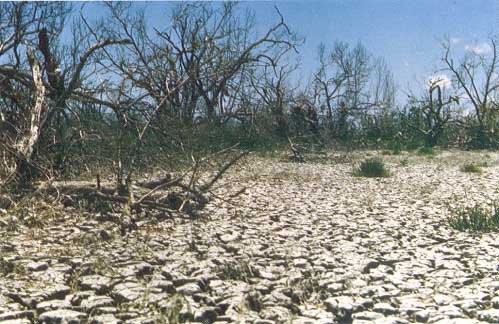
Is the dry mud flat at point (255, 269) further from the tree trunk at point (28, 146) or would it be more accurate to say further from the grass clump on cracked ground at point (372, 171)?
the grass clump on cracked ground at point (372, 171)

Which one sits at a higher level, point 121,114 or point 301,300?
point 121,114

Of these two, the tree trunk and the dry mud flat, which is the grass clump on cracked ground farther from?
the tree trunk

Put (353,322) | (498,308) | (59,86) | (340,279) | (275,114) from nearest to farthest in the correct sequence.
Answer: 1. (353,322)
2. (498,308)
3. (340,279)
4. (59,86)
5. (275,114)

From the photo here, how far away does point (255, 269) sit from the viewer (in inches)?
135

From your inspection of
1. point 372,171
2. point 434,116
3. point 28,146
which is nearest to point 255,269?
point 28,146

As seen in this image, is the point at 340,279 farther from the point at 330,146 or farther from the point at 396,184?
the point at 330,146

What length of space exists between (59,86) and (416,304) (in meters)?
6.06

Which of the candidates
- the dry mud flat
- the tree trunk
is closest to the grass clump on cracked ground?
the dry mud flat

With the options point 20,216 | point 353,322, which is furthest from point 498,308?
point 20,216

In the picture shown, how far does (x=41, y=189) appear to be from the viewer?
5.19m

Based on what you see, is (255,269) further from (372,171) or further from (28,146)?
(372,171)

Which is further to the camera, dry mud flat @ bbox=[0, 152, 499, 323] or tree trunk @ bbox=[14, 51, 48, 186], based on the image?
tree trunk @ bbox=[14, 51, 48, 186]

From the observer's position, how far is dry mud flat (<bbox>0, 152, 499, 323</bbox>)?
267 centimetres

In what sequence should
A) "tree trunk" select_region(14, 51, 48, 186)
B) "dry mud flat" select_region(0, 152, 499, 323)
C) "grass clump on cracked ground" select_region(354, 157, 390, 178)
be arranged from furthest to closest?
"grass clump on cracked ground" select_region(354, 157, 390, 178), "tree trunk" select_region(14, 51, 48, 186), "dry mud flat" select_region(0, 152, 499, 323)
